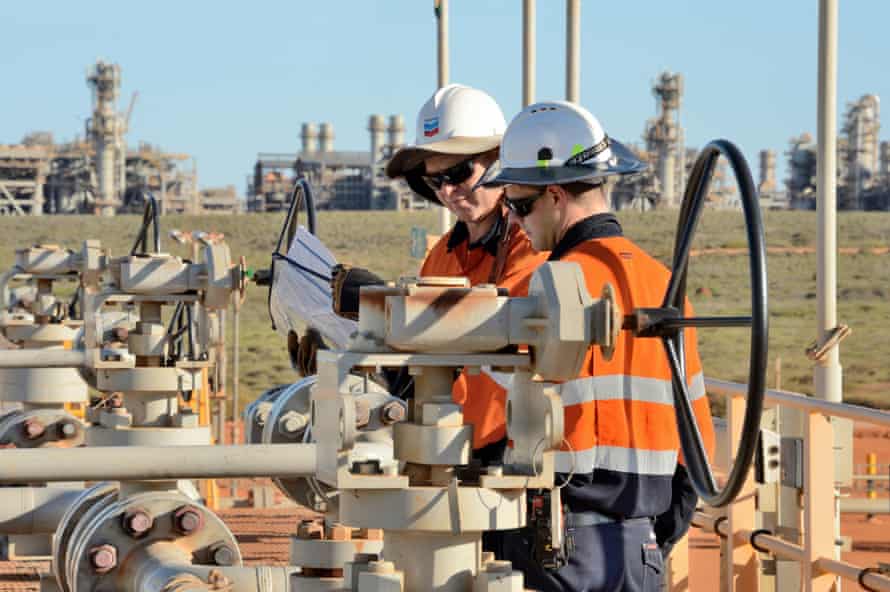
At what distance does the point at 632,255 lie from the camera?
3576 mm

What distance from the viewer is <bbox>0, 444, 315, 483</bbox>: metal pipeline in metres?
3.06

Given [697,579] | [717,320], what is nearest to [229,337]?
[697,579]

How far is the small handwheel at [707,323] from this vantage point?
104 inches

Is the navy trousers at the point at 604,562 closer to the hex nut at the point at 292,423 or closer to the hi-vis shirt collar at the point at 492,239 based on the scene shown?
the hi-vis shirt collar at the point at 492,239

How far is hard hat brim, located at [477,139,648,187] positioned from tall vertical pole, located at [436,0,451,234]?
7.75 meters

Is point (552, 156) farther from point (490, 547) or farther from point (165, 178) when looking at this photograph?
point (165, 178)

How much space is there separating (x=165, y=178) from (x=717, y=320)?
101393 millimetres

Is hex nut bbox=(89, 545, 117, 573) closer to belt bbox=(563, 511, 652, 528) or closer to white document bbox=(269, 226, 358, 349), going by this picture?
white document bbox=(269, 226, 358, 349)

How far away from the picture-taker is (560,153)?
12.4 feet

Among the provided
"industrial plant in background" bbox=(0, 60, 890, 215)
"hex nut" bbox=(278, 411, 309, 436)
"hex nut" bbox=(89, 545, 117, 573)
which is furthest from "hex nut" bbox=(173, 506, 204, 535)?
"industrial plant in background" bbox=(0, 60, 890, 215)

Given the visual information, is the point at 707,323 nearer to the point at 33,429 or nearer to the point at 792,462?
the point at 792,462

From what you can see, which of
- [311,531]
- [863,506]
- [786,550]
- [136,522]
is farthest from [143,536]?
[863,506]

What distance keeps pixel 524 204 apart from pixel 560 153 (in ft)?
0.42

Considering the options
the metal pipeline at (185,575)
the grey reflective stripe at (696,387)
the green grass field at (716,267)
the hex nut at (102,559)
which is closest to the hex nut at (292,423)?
the metal pipeline at (185,575)
